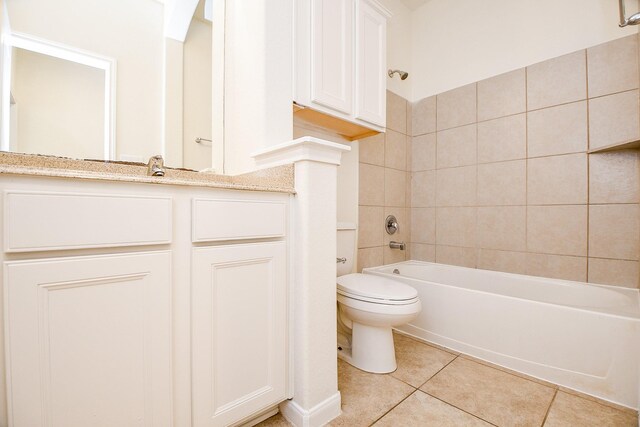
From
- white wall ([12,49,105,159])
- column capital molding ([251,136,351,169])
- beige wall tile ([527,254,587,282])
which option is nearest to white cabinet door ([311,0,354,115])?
column capital molding ([251,136,351,169])

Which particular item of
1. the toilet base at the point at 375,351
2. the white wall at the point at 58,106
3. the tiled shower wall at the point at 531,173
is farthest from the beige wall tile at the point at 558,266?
the white wall at the point at 58,106

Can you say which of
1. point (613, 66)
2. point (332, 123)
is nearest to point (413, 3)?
point (613, 66)

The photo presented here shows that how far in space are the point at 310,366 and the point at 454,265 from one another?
1671mm

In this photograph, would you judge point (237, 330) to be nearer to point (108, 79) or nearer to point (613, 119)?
point (108, 79)

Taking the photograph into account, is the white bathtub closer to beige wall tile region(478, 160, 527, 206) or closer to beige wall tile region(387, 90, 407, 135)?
beige wall tile region(478, 160, 527, 206)

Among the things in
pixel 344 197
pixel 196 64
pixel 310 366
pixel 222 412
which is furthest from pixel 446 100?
pixel 222 412

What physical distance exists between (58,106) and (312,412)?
4.74 ft

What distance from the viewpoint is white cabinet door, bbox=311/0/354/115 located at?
1427mm

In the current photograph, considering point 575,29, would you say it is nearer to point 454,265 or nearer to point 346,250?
point 454,265

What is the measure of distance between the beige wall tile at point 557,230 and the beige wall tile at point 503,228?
4cm

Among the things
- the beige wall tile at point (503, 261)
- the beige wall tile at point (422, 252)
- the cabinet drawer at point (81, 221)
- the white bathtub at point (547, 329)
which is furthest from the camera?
the beige wall tile at point (422, 252)

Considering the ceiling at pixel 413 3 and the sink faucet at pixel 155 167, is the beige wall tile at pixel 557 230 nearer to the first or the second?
the ceiling at pixel 413 3

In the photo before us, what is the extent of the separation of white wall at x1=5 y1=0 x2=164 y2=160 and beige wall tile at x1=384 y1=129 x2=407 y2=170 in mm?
1639

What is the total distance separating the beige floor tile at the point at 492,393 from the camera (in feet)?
3.70
